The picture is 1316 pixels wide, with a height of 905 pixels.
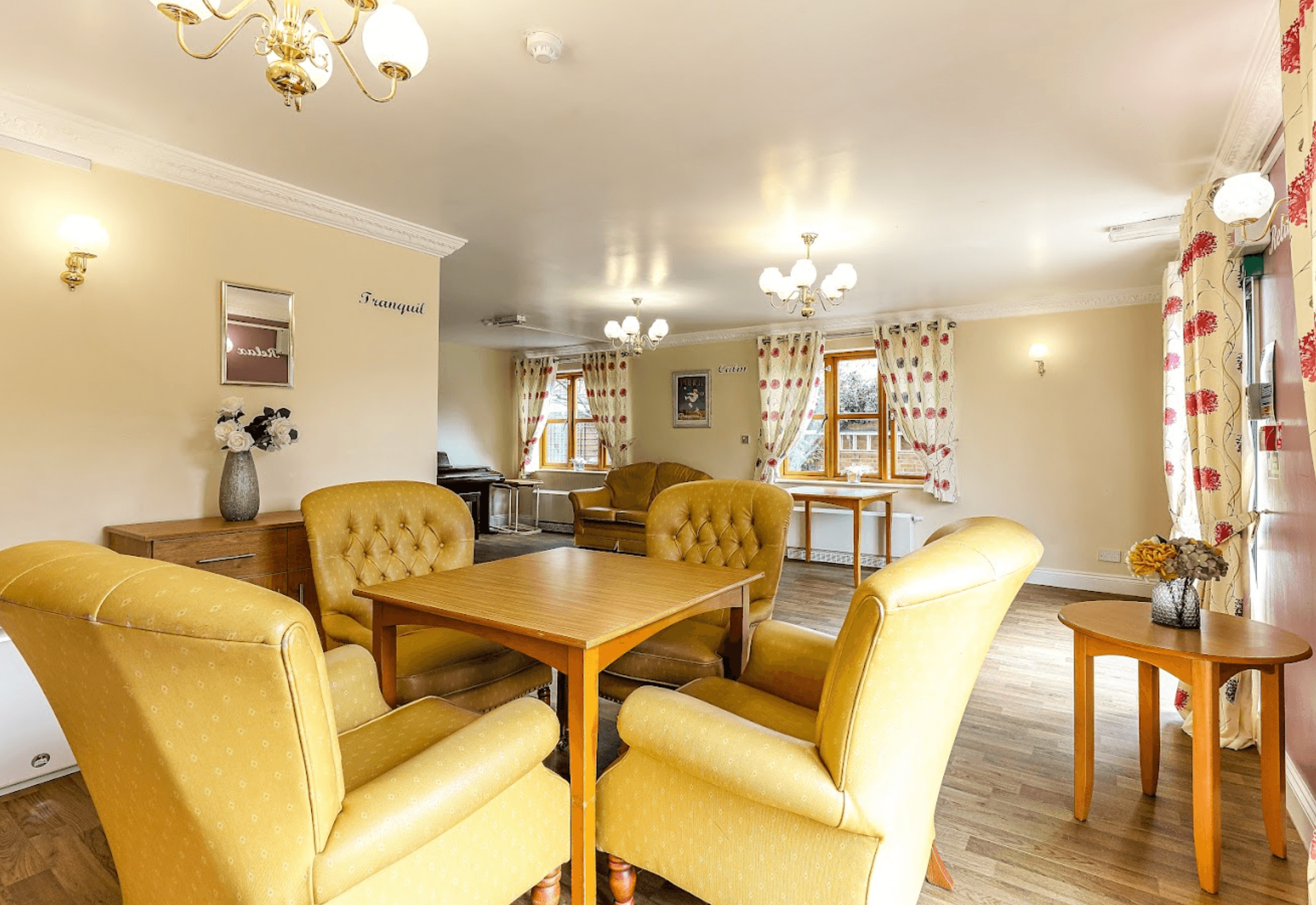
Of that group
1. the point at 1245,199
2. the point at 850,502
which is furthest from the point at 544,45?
the point at 850,502

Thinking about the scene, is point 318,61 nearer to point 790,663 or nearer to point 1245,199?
point 790,663

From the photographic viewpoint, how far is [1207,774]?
1.87 m

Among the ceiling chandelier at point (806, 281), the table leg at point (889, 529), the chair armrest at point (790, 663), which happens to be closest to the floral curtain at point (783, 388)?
the table leg at point (889, 529)

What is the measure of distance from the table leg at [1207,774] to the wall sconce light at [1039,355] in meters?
4.70

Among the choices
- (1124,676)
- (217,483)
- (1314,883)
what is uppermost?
(217,483)

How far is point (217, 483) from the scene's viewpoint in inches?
125

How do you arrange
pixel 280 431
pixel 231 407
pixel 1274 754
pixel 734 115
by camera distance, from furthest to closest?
pixel 280 431 → pixel 231 407 → pixel 734 115 → pixel 1274 754

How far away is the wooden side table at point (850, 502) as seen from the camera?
5.85 metres

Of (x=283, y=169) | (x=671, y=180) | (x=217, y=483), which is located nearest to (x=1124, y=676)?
(x=671, y=180)

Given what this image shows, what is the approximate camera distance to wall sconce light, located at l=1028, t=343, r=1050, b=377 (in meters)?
5.92

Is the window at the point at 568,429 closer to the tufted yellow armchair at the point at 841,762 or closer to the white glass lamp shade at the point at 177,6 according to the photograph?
the tufted yellow armchair at the point at 841,762

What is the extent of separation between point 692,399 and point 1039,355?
3.73m

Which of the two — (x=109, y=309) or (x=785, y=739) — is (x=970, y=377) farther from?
(x=109, y=309)

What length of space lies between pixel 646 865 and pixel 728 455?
6.19 m
